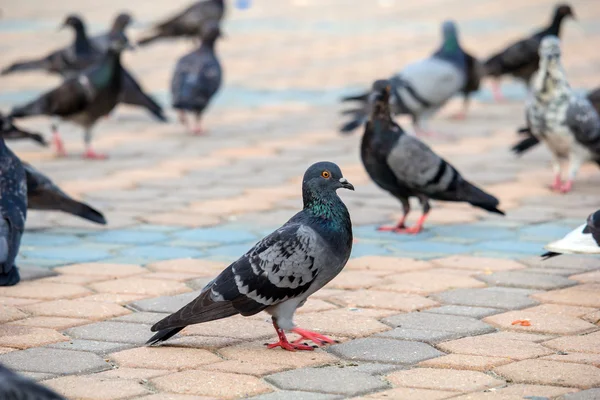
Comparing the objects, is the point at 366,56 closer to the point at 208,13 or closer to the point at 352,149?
the point at 208,13

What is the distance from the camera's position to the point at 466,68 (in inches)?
405

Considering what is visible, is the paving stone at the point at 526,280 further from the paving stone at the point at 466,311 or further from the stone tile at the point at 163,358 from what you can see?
the stone tile at the point at 163,358

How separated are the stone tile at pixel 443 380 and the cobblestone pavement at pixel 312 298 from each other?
1cm

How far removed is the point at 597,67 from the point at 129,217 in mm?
8469

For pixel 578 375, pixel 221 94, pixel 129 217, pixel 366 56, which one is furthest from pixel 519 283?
pixel 366 56

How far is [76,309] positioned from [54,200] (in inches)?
60.6

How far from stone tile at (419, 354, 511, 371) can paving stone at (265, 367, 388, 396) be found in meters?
0.28

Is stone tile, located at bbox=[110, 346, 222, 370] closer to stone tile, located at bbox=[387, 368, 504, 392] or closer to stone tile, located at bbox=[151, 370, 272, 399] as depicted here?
stone tile, located at bbox=[151, 370, 272, 399]

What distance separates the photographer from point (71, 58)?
10391 millimetres

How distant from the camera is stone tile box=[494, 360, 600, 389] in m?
3.54

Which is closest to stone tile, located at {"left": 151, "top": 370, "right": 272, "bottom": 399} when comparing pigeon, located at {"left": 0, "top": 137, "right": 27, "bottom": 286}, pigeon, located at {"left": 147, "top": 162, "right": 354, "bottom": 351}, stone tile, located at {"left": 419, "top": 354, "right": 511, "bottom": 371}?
pigeon, located at {"left": 147, "top": 162, "right": 354, "bottom": 351}

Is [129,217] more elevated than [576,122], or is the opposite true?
[576,122]

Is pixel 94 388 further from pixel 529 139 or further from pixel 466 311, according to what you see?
pixel 529 139

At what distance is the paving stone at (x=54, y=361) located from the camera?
3.68m
